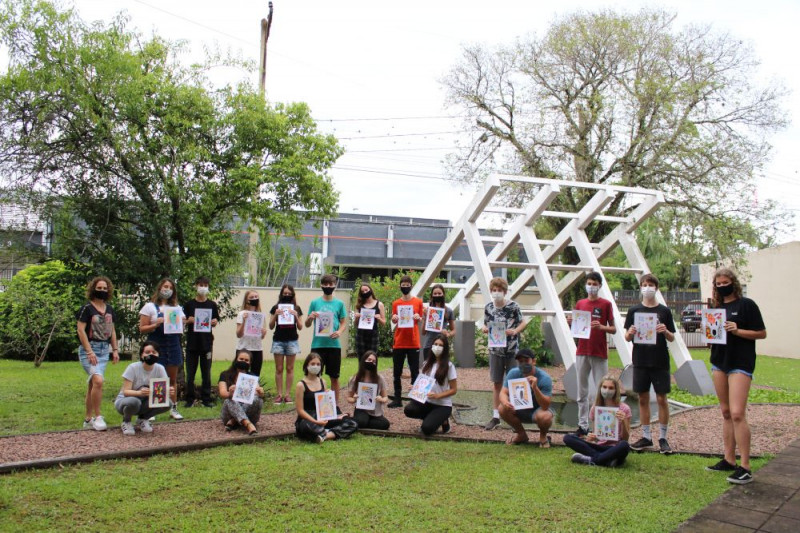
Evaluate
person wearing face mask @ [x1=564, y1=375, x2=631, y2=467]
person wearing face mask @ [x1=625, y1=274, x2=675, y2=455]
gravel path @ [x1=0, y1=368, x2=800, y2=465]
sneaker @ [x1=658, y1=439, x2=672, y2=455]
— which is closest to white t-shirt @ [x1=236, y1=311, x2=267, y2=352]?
gravel path @ [x1=0, y1=368, x2=800, y2=465]

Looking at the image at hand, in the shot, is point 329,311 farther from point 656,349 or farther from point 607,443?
point 656,349

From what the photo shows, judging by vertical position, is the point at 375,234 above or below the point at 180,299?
above

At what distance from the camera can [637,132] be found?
55.5ft

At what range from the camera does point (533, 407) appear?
271 inches

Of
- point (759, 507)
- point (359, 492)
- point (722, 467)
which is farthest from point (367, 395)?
point (759, 507)

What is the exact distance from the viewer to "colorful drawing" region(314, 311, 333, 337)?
858 centimetres

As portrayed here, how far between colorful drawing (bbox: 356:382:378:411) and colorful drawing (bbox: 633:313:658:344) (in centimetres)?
291

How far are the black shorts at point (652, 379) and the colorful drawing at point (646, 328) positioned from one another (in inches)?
11.4

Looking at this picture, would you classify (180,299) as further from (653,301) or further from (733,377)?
(733,377)

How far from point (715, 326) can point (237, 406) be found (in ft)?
16.1

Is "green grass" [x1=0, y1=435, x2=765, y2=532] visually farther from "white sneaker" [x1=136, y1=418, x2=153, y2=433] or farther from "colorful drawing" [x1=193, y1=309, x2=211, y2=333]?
"colorful drawing" [x1=193, y1=309, x2=211, y2=333]

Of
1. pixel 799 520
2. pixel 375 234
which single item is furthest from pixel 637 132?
pixel 375 234

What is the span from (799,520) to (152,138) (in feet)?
27.8

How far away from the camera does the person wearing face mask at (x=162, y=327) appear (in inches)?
316
